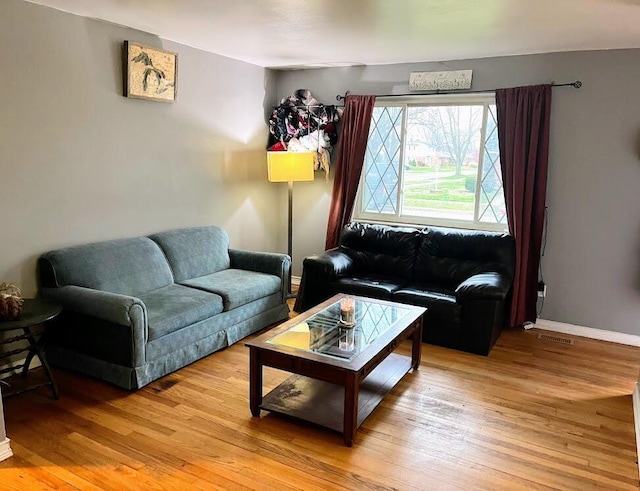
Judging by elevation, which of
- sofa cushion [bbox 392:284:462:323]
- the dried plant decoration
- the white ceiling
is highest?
the white ceiling

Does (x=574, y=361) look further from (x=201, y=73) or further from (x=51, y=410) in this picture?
(x=201, y=73)

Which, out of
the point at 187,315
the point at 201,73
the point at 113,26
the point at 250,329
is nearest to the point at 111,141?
the point at 113,26

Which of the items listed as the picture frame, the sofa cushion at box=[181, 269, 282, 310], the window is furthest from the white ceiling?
the sofa cushion at box=[181, 269, 282, 310]

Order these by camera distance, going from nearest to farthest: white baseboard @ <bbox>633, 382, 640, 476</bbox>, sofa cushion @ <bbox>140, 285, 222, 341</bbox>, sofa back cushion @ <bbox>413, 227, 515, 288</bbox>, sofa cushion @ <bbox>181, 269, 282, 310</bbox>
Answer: white baseboard @ <bbox>633, 382, 640, 476</bbox> → sofa cushion @ <bbox>140, 285, 222, 341</bbox> → sofa cushion @ <bbox>181, 269, 282, 310</bbox> → sofa back cushion @ <bbox>413, 227, 515, 288</bbox>

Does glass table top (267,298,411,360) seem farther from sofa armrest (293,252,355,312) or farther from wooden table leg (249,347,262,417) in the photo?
sofa armrest (293,252,355,312)

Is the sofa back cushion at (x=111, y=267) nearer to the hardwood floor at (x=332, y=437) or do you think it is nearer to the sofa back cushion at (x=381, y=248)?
the hardwood floor at (x=332, y=437)

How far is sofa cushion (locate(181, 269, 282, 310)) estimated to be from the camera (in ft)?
12.2

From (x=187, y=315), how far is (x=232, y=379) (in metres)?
0.52

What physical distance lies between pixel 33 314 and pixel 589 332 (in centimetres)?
414

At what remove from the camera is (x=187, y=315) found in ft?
10.8

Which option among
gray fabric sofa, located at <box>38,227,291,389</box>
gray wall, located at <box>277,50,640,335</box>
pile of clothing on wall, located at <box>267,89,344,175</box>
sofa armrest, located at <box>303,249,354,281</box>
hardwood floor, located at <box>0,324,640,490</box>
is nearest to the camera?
hardwood floor, located at <box>0,324,640,490</box>

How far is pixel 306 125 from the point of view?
5094mm

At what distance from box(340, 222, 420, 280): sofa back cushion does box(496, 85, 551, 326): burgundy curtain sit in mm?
889

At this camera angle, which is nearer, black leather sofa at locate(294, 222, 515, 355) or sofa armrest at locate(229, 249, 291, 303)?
black leather sofa at locate(294, 222, 515, 355)
